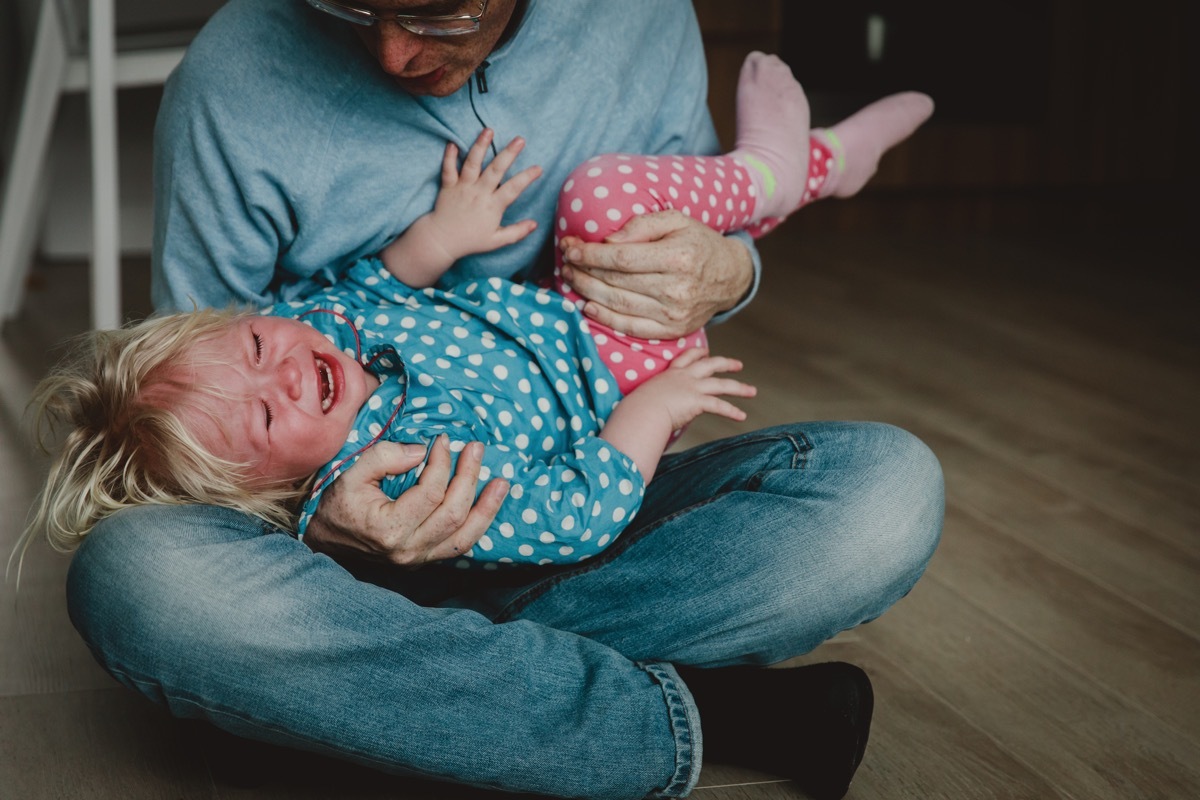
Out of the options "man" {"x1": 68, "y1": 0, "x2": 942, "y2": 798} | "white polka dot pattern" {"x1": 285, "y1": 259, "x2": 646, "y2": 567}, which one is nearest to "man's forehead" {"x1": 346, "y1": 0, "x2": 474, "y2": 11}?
"man" {"x1": 68, "y1": 0, "x2": 942, "y2": 798}

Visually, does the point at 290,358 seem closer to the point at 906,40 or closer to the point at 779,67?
the point at 779,67

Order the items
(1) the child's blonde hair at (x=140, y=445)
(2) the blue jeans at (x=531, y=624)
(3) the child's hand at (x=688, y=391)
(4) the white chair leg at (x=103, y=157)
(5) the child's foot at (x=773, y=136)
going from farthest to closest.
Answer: (4) the white chair leg at (x=103, y=157)
(5) the child's foot at (x=773, y=136)
(3) the child's hand at (x=688, y=391)
(1) the child's blonde hair at (x=140, y=445)
(2) the blue jeans at (x=531, y=624)

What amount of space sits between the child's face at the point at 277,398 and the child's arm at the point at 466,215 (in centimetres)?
16

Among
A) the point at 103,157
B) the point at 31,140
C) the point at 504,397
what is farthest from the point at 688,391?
the point at 31,140

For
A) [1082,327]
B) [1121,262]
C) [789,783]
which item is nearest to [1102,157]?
[1121,262]

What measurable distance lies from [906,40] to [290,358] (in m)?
2.99

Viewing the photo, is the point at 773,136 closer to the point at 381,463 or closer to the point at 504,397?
the point at 504,397

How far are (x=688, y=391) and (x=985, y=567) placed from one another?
559 millimetres

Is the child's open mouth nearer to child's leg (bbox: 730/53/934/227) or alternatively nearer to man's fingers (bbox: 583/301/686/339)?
man's fingers (bbox: 583/301/686/339)

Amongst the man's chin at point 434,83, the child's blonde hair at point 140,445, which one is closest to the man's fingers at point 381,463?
the child's blonde hair at point 140,445

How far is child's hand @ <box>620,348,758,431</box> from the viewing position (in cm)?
118

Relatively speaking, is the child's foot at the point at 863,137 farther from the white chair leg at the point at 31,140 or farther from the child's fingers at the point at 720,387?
the white chair leg at the point at 31,140

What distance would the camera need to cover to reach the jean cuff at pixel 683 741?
1.01 m

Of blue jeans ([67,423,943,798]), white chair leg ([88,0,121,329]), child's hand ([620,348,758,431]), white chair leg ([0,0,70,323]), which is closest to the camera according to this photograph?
blue jeans ([67,423,943,798])
